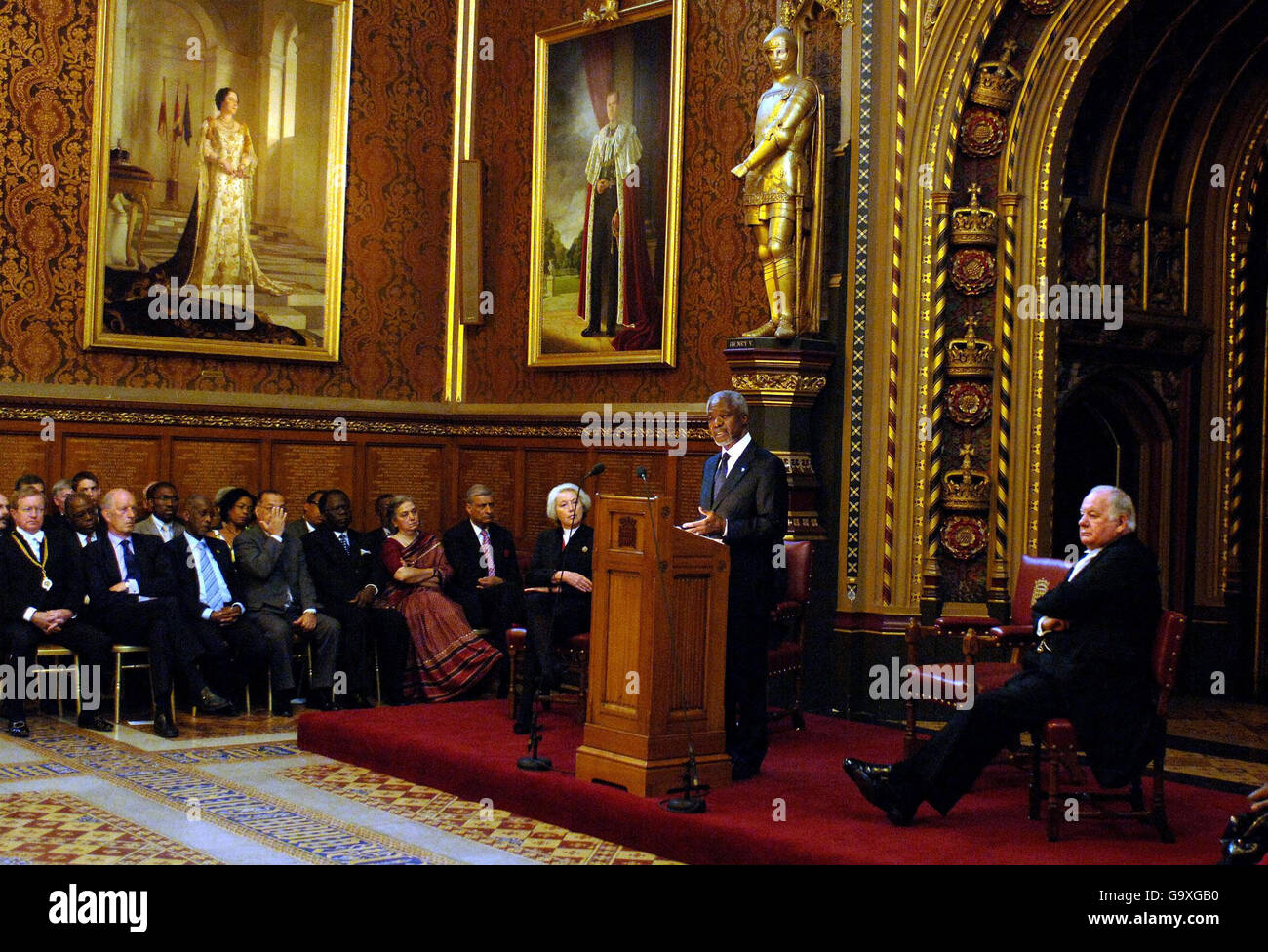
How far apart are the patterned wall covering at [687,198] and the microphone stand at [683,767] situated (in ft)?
12.1

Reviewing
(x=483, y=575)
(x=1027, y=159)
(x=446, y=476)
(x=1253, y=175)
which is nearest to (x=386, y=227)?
(x=446, y=476)

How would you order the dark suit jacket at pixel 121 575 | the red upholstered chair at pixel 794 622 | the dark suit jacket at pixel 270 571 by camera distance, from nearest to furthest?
the red upholstered chair at pixel 794 622, the dark suit jacket at pixel 121 575, the dark suit jacket at pixel 270 571

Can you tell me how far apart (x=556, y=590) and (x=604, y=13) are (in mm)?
4574

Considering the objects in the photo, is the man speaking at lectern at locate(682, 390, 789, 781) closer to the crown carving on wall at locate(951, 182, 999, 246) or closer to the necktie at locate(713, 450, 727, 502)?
the necktie at locate(713, 450, 727, 502)

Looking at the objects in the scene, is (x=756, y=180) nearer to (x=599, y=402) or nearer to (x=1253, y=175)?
(x=599, y=402)

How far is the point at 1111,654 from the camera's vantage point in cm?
534

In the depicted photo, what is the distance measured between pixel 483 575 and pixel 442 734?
7.29ft

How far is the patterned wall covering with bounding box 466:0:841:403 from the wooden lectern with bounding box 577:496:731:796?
138 inches

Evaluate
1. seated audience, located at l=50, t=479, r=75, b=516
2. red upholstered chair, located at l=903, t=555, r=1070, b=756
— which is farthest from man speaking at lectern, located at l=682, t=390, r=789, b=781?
seated audience, located at l=50, t=479, r=75, b=516

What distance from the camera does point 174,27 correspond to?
981 cm

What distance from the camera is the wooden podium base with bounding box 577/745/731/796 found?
18.9 feet

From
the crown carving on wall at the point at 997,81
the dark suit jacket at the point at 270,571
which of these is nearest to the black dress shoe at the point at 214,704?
the dark suit jacket at the point at 270,571

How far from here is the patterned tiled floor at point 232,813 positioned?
5359 millimetres

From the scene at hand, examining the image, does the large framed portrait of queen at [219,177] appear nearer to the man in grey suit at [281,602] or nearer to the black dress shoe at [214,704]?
the man in grey suit at [281,602]
